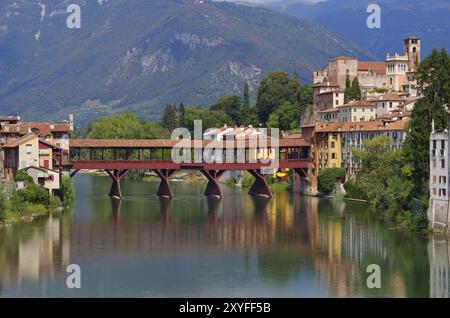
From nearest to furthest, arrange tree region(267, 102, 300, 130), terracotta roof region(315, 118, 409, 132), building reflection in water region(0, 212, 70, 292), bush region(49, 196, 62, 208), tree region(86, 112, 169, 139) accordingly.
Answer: building reflection in water region(0, 212, 70, 292)
bush region(49, 196, 62, 208)
terracotta roof region(315, 118, 409, 132)
tree region(267, 102, 300, 130)
tree region(86, 112, 169, 139)

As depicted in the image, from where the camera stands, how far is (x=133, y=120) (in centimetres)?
13862

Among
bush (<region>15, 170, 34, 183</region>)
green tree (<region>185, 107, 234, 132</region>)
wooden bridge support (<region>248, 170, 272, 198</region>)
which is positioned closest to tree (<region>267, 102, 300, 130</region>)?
green tree (<region>185, 107, 234, 132</region>)

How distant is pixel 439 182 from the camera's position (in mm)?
59312

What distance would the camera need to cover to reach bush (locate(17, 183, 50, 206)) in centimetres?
7012

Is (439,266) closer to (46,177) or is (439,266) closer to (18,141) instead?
(46,177)

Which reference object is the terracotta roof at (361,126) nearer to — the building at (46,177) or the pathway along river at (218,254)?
the pathway along river at (218,254)

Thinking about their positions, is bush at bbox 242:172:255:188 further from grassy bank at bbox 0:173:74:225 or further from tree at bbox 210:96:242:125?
tree at bbox 210:96:242:125

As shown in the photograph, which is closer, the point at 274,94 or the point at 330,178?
the point at 330,178

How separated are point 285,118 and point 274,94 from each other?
729 cm

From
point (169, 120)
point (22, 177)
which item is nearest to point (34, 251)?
point (22, 177)

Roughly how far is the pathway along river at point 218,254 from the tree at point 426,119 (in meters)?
3.46

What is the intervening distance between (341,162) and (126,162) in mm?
15791

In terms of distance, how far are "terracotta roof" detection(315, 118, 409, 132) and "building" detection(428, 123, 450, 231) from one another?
2383 cm

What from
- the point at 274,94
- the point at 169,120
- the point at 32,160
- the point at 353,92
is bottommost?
the point at 32,160
